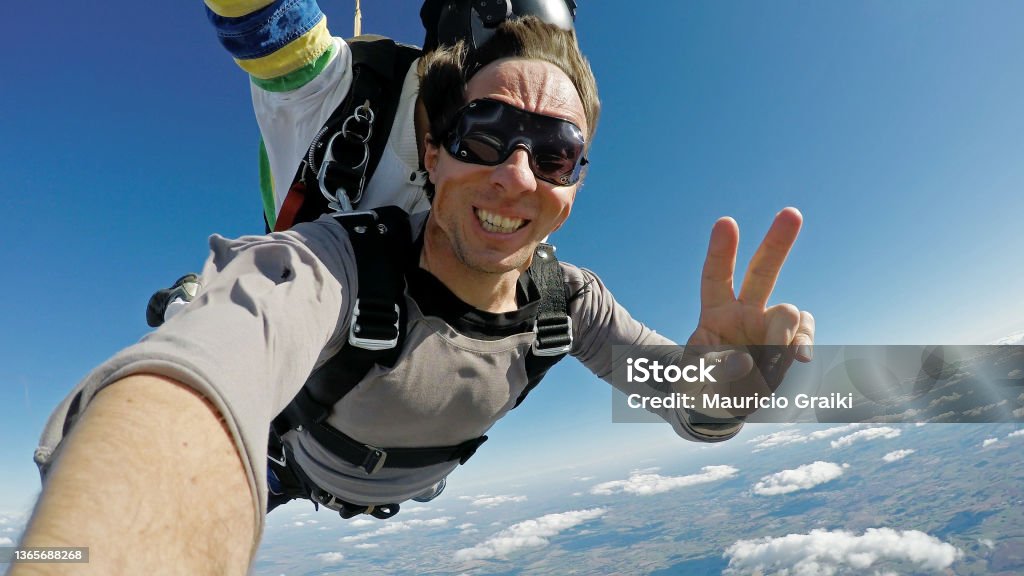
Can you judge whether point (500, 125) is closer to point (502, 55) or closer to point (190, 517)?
point (502, 55)

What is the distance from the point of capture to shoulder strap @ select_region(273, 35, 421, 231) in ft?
7.50

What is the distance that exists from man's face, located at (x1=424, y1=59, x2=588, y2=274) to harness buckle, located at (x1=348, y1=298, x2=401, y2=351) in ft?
1.61

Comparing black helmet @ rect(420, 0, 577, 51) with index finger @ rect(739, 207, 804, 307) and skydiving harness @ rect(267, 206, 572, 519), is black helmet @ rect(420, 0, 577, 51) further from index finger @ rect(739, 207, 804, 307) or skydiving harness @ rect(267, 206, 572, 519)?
index finger @ rect(739, 207, 804, 307)

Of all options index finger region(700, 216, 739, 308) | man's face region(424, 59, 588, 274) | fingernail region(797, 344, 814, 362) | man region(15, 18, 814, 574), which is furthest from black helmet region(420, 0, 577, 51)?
fingernail region(797, 344, 814, 362)

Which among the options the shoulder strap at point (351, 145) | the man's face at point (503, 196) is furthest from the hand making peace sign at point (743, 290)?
the shoulder strap at point (351, 145)

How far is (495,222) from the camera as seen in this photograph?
6.88 ft

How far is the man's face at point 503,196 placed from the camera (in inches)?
81.3

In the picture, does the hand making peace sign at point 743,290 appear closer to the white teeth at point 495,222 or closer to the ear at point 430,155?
the white teeth at point 495,222

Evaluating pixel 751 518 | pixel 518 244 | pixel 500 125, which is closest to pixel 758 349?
pixel 518 244

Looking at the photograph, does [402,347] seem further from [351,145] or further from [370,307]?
[351,145]

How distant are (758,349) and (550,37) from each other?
1910 millimetres

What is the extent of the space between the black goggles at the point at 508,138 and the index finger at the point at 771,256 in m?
1.01

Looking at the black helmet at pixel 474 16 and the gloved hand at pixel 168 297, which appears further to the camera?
the gloved hand at pixel 168 297

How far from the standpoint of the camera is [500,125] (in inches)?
84.0
